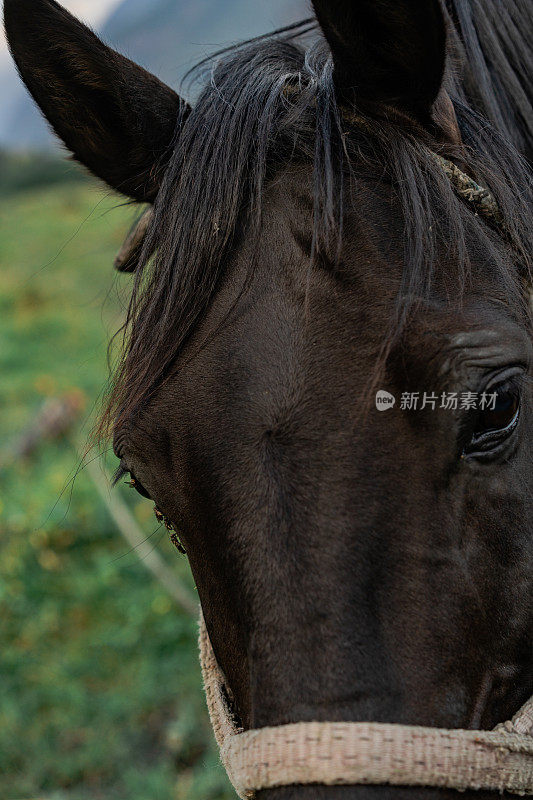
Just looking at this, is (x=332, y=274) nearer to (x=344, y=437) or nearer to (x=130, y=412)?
(x=344, y=437)

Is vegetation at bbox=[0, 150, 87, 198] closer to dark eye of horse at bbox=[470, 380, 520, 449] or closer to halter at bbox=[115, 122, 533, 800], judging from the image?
dark eye of horse at bbox=[470, 380, 520, 449]

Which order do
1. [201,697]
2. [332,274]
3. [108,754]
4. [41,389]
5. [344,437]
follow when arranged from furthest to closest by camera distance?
[41,389] → [201,697] → [108,754] → [332,274] → [344,437]

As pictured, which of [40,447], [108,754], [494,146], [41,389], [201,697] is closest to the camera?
[494,146]

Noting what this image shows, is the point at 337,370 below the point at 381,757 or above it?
above

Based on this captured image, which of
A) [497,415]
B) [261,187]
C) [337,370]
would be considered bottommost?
[497,415]

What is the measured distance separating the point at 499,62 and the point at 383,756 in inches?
62.7

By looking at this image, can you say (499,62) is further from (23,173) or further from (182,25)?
(23,173)

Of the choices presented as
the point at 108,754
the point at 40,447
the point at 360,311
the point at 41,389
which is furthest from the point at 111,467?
the point at 360,311

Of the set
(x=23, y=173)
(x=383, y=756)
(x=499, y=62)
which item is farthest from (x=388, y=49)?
(x=23, y=173)

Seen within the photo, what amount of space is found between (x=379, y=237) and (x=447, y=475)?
0.45 m

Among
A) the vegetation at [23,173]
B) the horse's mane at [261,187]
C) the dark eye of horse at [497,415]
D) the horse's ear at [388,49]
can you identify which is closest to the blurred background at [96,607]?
the horse's mane at [261,187]

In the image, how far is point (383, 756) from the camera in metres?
1.04

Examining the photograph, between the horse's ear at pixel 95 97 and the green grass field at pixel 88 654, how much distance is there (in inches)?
4.4

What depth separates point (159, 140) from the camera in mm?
1604
